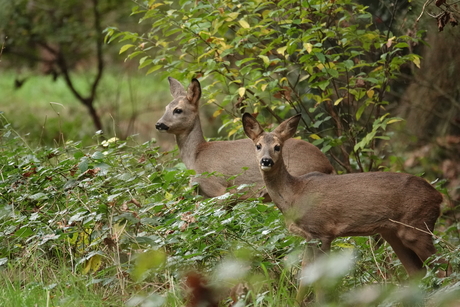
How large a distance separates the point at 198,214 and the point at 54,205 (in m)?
1.32

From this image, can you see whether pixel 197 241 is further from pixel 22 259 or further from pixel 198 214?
pixel 22 259

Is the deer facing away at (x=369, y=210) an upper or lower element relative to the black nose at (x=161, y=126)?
upper

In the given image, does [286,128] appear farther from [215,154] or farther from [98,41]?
[98,41]

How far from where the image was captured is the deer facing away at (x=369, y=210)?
488cm

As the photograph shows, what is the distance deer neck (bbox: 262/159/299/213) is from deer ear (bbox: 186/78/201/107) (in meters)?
1.99

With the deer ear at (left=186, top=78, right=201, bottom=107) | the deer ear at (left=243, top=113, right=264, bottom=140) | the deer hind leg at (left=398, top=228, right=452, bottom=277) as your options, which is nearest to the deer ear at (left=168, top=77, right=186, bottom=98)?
the deer ear at (left=186, top=78, right=201, bottom=107)

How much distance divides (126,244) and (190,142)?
9.07ft

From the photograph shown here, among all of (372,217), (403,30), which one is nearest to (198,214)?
(372,217)

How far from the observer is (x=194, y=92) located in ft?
23.6

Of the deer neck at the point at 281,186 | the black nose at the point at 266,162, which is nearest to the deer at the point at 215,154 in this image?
the deer neck at the point at 281,186

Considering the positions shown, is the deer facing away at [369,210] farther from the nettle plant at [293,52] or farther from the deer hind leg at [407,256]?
the nettle plant at [293,52]

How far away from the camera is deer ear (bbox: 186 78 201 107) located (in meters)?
7.06

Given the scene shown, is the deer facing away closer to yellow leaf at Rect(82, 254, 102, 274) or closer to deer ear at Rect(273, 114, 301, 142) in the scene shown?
deer ear at Rect(273, 114, 301, 142)

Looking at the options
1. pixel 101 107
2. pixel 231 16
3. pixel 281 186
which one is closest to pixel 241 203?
pixel 281 186
